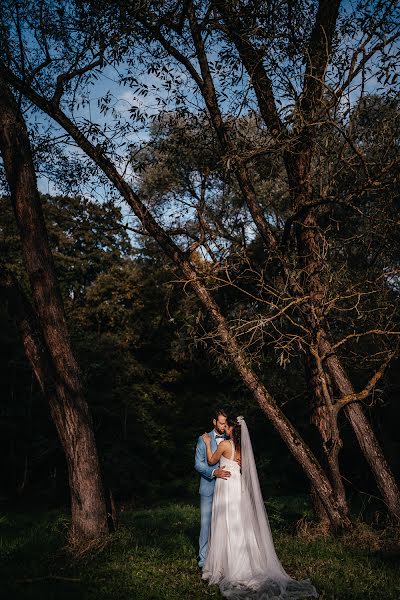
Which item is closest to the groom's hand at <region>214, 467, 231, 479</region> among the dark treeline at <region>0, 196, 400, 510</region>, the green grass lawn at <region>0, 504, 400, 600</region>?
the green grass lawn at <region>0, 504, 400, 600</region>

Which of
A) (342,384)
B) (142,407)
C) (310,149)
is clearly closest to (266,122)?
(310,149)

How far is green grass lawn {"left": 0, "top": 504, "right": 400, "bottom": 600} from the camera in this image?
18.7ft

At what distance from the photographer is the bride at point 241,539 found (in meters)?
5.63

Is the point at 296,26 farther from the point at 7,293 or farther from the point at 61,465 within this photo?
the point at 61,465

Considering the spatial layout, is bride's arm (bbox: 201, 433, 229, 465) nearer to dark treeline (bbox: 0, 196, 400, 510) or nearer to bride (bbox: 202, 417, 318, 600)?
bride (bbox: 202, 417, 318, 600)

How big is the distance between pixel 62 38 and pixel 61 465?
47.0 ft

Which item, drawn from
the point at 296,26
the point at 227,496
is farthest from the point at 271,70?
the point at 227,496

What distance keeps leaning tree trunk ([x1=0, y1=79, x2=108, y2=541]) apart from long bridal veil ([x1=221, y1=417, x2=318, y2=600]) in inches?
97.1

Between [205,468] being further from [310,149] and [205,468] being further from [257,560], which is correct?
[310,149]

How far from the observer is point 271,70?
8984 mm

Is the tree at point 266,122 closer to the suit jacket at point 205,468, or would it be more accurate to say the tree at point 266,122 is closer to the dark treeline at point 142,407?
the suit jacket at point 205,468

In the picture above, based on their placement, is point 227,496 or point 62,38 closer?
point 227,496

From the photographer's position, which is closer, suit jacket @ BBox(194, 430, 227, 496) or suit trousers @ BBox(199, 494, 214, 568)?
suit trousers @ BBox(199, 494, 214, 568)

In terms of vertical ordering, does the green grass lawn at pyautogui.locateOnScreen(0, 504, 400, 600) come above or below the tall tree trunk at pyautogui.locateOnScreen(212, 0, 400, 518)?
below
